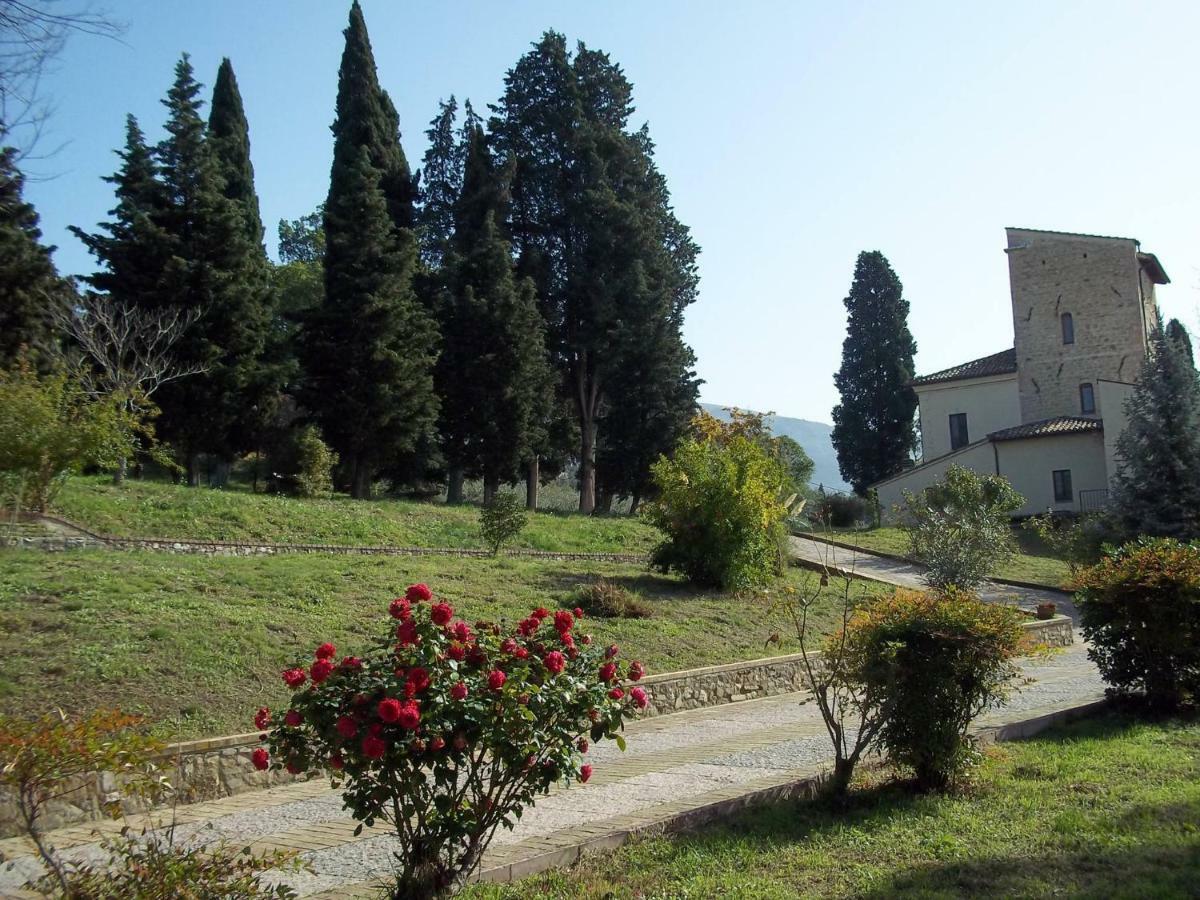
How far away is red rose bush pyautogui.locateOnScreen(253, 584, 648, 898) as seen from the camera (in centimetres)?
447

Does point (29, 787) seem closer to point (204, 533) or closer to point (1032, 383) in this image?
point (204, 533)

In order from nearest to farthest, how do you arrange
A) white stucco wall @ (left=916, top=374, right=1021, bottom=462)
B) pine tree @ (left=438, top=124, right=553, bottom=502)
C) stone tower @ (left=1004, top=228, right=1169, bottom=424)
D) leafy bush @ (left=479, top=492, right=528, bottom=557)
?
1. leafy bush @ (left=479, top=492, right=528, bottom=557)
2. pine tree @ (left=438, top=124, right=553, bottom=502)
3. stone tower @ (left=1004, top=228, right=1169, bottom=424)
4. white stucco wall @ (left=916, top=374, right=1021, bottom=462)

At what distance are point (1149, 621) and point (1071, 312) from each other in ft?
136

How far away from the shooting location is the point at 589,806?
24.1ft

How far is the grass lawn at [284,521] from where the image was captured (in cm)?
1803

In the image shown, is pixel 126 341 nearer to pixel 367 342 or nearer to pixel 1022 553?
pixel 367 342

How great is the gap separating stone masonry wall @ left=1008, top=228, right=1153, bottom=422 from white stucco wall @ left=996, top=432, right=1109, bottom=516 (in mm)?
4727

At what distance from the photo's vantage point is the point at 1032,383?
47.5m

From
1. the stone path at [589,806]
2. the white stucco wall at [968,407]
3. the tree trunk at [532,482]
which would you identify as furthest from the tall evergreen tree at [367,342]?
the white stucco wall at [968,407]

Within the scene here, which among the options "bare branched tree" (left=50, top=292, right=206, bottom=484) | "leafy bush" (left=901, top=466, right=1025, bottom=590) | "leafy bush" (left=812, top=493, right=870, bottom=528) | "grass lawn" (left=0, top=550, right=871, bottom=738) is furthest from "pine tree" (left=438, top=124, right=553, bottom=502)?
"grass lawn" (left=0, top=550, right=871, bottom=738)

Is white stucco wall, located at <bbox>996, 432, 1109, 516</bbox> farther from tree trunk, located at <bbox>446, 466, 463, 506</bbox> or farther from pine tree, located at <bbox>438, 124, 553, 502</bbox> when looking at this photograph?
tree trunk, located at <bbox>446, 466, 463, 506</bbox>

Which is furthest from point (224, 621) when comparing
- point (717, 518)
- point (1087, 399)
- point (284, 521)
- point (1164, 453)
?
point (1087, 399)

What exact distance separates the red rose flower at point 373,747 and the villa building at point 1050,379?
4074 centimetres

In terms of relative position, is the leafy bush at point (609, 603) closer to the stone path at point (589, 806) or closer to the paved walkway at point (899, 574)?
the stone path at point (589, 806)
